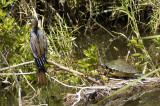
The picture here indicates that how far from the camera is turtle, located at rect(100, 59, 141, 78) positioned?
4.36 meters

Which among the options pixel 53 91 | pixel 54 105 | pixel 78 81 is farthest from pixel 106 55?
pixel 54 105

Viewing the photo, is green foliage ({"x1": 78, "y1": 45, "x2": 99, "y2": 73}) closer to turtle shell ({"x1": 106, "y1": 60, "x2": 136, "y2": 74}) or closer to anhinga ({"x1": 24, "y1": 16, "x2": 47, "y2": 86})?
turtle shell ({"x1": 106, "y1": 60, "x2": 136, "y2": 74})

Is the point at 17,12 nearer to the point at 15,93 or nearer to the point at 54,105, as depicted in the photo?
the point at 15,93

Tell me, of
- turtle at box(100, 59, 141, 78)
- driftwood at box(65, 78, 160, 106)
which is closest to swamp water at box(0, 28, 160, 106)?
driftwood at box(65, 78, 160, 106)

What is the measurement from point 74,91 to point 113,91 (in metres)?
0.73

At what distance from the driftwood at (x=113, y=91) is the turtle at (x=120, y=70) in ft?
0.45

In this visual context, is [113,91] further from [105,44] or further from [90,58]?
[105,44]

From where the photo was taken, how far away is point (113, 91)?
416cm

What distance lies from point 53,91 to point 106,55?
2.02m

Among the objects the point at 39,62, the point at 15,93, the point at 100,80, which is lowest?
the point at 15,93

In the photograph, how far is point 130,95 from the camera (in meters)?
4.16

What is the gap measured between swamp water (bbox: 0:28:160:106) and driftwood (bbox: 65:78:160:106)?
0.55 feet

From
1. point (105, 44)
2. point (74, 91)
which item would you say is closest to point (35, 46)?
point (74, 91)

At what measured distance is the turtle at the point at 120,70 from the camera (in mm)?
4363
